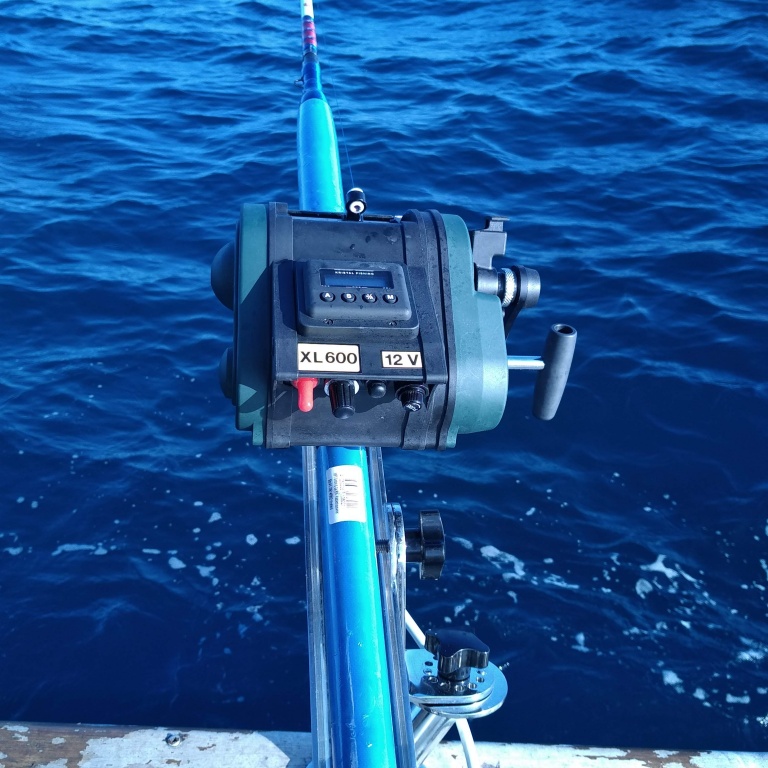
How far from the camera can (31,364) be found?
6.04 m

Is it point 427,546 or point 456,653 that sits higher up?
point 427,546

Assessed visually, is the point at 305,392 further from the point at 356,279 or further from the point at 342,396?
the point at 356,279

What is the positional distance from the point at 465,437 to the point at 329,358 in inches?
158

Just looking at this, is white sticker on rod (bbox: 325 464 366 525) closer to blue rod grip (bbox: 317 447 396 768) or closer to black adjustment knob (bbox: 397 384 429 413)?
blue rod grip (bbox: 317 447 396 768)

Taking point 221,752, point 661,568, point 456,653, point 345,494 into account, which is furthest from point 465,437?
point 345,494

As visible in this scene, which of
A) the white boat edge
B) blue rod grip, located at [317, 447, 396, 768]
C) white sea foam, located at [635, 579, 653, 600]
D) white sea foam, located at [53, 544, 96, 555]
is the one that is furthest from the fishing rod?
white sea foam, located at [53, 544, 96, 555]

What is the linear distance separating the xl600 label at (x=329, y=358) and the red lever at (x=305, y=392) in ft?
0.10

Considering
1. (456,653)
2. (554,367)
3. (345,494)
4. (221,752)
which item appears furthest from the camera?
(221,752)

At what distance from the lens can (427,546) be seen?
2.02 meters

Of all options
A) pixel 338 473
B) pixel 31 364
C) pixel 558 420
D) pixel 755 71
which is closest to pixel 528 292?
pixel 338 473

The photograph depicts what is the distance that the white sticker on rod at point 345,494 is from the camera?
1.75 m

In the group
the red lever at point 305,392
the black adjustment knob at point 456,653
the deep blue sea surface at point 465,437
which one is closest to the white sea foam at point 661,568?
the deep blue sea surface at point 465,437

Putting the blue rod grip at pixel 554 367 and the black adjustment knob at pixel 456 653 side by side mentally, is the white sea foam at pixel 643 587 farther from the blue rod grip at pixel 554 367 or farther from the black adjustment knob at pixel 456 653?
the blue rod grip at pixel 554 367

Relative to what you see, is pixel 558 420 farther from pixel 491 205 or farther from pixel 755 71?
pixel 755 71
